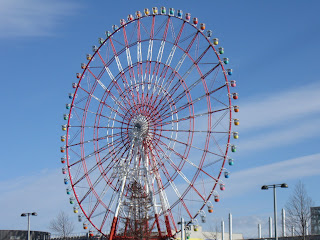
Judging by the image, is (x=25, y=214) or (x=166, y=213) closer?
(x=166, y=213)

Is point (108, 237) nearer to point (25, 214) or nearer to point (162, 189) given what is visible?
point (162, 189)

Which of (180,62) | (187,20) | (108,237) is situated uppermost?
(187,20)

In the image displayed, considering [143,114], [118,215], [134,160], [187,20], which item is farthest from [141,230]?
[187,20]

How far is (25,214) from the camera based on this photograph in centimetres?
8169

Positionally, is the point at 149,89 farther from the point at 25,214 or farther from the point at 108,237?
the point at 25,214

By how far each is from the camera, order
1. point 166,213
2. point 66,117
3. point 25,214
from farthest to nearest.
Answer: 1. point 25,214
2. point 66,117
3. point 166,213

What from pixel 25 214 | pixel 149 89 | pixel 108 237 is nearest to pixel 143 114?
pixel 149 89

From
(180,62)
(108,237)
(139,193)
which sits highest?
(180,62)

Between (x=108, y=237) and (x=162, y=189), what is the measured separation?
890cm

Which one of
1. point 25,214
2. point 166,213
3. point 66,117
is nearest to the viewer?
point 166,213

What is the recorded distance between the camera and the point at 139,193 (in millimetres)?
72250

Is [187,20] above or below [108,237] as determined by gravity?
above

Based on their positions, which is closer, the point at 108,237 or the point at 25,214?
the point at 108,237

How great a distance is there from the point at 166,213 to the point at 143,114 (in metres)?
10.9
